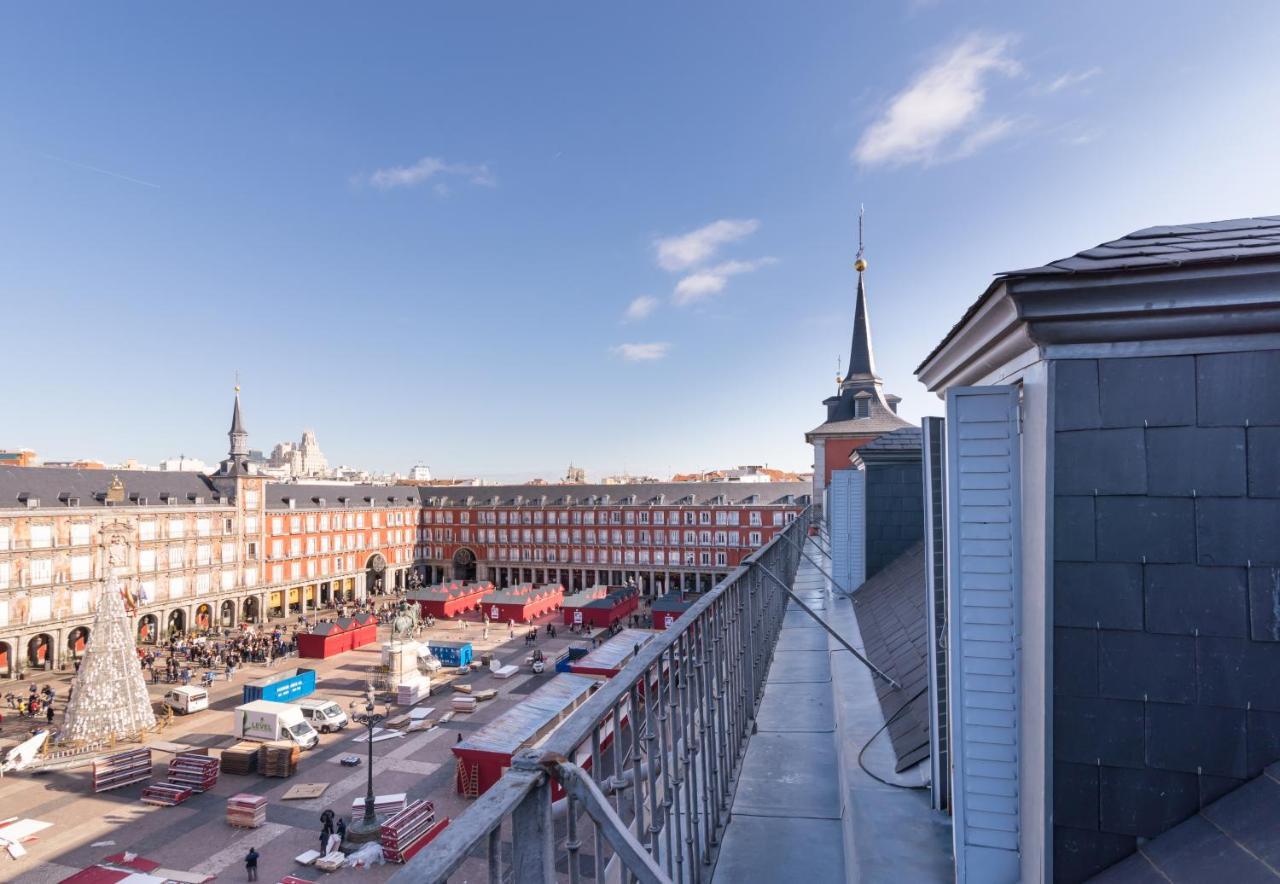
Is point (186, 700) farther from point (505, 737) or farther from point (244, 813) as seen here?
point (505, 737)

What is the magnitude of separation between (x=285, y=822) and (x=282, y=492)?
4336 cm

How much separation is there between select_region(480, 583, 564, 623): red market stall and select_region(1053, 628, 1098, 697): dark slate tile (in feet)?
158

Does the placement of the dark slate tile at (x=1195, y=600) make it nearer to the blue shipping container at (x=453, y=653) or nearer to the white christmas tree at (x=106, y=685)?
the white christmas tree at (x=106, y=685)

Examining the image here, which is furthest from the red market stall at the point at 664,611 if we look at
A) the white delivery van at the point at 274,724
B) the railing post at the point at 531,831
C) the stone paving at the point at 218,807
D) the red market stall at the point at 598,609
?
the railing post at the point at 531,831

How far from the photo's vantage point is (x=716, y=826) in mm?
3439

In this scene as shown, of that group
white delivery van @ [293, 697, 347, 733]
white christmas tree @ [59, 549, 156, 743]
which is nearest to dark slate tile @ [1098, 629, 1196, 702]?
white christmas tree @ [59, 549, 156, 743]

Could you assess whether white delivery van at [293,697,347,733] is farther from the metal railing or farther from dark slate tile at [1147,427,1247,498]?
dark slate tile at [1147,427,1247,498]

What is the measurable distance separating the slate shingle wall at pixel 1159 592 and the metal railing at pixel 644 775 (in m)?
1.53

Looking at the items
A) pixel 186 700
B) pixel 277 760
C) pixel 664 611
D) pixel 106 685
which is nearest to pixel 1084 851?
pixel 277 760

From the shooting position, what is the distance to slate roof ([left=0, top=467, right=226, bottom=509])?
128 feet

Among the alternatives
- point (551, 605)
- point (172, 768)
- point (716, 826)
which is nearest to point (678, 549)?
point (551, 605)

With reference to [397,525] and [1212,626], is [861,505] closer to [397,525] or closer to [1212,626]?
[1212,626]

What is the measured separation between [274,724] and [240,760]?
197 cm

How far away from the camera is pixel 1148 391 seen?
8.18ft
